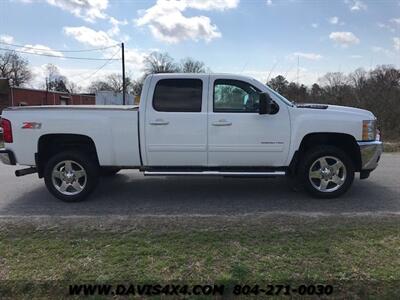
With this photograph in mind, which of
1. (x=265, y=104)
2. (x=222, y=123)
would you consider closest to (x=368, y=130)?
(x=265, y=104)

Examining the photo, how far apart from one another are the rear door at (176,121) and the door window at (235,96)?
8.4 inches

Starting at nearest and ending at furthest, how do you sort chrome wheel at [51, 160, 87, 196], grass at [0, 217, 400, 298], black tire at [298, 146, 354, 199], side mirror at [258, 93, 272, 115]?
grass at [0, 217, 400, 298]
side mirror at [258, 93, 272, 115]
black tire at [298, 146, 354, 199]
chrome wheel at [51, 160, 87, 196]

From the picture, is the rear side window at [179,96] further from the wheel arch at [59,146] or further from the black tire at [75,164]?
the black tire at [75,164]

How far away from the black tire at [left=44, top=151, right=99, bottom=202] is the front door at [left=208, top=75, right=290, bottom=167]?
1.88 metres

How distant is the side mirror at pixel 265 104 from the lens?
6.01 m

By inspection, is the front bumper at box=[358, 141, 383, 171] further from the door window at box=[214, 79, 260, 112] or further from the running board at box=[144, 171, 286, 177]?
the door window at box=[214, 79, 260, 112]

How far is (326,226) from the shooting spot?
4895 millimetres

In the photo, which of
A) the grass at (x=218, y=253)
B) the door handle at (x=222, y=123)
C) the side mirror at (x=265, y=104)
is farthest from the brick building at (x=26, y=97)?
the grass at (x=218, y=253)

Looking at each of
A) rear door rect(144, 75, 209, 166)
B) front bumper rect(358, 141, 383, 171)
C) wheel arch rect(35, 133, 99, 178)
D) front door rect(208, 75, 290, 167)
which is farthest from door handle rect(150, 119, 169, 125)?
front bumper rect(358, 141, 383, 171)

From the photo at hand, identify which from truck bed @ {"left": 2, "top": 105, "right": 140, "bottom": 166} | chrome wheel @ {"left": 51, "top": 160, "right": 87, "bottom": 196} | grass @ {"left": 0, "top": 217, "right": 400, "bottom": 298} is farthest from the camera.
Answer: chrome wheel @ {"left": 51, "top": 160, "right": 87, "bottom": 196}

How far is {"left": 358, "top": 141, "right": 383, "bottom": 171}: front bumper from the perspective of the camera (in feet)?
20.5

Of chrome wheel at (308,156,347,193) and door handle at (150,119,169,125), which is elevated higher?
door handle at (150,119,169,125)

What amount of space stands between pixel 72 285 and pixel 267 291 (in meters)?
1.67

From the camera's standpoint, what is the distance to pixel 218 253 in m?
4.05
